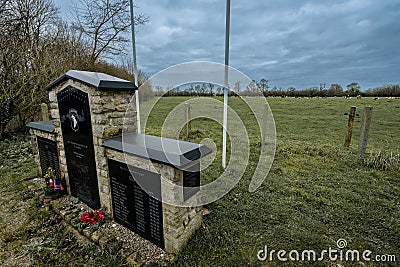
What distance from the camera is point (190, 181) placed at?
245 centimetres

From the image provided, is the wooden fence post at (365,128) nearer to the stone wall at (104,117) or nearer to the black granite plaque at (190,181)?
the black granite plaque at (190,181)

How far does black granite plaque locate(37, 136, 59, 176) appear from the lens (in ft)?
A: 13.1

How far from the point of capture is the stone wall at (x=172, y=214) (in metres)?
2.25

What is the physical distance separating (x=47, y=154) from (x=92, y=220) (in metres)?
2.24

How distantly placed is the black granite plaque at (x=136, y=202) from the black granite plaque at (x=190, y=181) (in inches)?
12.2

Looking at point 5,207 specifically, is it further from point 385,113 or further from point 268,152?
point 385,113

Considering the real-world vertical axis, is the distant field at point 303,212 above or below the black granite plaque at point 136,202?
below

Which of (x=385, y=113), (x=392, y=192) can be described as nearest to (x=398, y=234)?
(x=392, y=192)

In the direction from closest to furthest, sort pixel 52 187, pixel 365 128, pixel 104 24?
pixel 52 187, pixel 365 128, pixel 104 24

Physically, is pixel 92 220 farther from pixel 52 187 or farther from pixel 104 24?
pixel 104 24

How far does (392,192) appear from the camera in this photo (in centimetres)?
393

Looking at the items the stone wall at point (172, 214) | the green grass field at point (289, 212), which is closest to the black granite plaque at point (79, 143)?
the green grass field at point (289, 212)

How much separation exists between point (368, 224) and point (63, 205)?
4.93 meters

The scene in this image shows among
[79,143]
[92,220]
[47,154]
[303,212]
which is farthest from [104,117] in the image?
[303,212]
